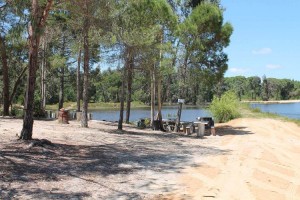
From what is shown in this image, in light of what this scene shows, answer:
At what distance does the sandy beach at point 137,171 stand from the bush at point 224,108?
16.5 m

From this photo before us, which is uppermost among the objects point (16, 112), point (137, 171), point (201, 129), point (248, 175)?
point (16, 112)

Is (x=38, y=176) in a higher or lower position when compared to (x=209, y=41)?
lower

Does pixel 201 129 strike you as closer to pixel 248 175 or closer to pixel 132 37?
pixel 132 37

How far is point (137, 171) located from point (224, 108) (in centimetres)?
2185

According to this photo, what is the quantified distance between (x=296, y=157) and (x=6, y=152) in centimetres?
861

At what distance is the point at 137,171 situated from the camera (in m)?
9.55

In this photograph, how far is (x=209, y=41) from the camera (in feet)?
75.0

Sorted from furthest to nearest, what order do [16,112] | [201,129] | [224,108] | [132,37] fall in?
[224,108] → [16,112] → [201,129] → [132,37]

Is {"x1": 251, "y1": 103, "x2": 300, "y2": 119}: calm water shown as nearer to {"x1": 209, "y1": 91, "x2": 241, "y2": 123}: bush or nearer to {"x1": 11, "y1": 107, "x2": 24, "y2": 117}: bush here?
{"x1": 209, "y1": 91, "x2": 241, "y2": 123}: bush

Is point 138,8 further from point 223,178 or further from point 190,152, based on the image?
point 223,178

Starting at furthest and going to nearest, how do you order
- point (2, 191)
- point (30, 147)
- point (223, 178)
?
point (30, 147) < point (223, 178) < point (2, 191)

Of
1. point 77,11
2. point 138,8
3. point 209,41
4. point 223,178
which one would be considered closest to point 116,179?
point 223,178

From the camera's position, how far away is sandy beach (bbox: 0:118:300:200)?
301 inches

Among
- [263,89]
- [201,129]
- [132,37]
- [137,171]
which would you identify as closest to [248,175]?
[137,171]
